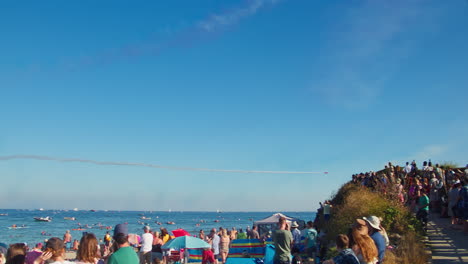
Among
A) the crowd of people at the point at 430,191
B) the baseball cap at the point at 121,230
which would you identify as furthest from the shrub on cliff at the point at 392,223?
the baseball cap at the point at 121,230

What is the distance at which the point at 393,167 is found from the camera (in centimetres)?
2316

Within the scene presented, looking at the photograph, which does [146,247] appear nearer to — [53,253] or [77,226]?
[53,253]

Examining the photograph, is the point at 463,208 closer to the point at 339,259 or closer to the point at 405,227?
the point at 405,227

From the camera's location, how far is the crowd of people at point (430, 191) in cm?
1181

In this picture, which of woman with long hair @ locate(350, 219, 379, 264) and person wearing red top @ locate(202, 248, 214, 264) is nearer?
woman with long hair @ locate(350, 219, 379, 264)

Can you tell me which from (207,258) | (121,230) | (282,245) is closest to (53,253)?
(121,230)

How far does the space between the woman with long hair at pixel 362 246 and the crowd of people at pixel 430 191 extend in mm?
Result: 7027

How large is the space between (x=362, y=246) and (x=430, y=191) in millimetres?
14462

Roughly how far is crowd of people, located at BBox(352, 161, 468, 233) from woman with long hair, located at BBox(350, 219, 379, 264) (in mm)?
7027

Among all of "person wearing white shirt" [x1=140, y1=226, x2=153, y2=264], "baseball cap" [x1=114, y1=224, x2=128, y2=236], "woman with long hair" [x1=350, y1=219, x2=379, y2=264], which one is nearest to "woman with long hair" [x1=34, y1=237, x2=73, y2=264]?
"baseball cap" [x1=114, y1=224, x2=128, y2=236]

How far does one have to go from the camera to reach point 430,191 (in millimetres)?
17656

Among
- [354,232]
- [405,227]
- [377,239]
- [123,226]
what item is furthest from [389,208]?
[123,226]

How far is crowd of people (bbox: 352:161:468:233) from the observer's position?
11.8 metres

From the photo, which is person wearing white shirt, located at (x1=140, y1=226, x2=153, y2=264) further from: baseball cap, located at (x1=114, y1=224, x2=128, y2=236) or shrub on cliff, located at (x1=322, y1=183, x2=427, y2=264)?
baseball cap, located at (x1=114, y1=224, x2=128, y2=236)
